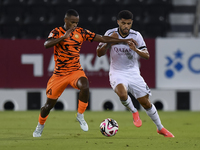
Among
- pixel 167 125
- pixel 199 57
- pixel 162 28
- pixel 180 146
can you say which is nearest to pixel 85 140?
pixel 180 146

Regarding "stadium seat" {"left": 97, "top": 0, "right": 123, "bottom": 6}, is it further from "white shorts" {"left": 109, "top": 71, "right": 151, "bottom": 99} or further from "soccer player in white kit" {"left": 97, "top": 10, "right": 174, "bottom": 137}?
"white shorts" {"left": 109, "top": 71, "right": 151, "bottom": 99}

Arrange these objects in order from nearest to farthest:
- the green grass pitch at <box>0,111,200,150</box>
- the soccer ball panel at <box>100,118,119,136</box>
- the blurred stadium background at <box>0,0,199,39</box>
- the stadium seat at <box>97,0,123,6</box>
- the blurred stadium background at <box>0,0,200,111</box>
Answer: the green grass pitch at <box>0,111,200,150</box> < the soccer ball panel at <box>100,118,119,136</box> < the blurred stadium background at <box>0,0,200,111</box> < the blurred stadium background at <box>0,0,199,39</box> < the stadium seat at <box>97,0,123,6</box>

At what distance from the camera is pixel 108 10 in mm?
14570

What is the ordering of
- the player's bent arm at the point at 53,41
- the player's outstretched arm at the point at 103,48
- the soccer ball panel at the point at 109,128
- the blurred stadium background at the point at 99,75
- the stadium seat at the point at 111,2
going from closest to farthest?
the player's bent arm at the point at 53,41, the soccer ball panel at the point at 109,128, the player's outstretched arm at the point at 103,48, the blurred stadium background at the point at 99,75, the stadium seat at the point at 111,2

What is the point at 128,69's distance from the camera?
21.9 ft

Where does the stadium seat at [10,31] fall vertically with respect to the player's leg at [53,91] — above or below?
above

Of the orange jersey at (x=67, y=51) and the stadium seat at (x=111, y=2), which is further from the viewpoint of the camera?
the stadium seat at (x=111, y=2)

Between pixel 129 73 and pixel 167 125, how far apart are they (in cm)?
226

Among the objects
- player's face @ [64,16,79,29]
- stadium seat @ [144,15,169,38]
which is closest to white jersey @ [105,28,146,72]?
player's face @ [64,16,79,29]

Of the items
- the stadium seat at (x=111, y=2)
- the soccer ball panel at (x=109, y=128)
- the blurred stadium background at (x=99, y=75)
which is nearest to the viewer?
the soccer ball panel at (x=109, y=128)

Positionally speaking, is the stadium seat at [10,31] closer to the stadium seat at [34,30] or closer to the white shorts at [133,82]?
the stadium seat at [34,30]

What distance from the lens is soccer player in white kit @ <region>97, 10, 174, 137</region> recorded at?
6.43 meters

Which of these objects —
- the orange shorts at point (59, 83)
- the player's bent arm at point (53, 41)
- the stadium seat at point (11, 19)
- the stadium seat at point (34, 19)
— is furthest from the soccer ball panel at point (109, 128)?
the stadium seat at point (11, 19)

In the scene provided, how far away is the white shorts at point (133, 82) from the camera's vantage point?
6480mm
